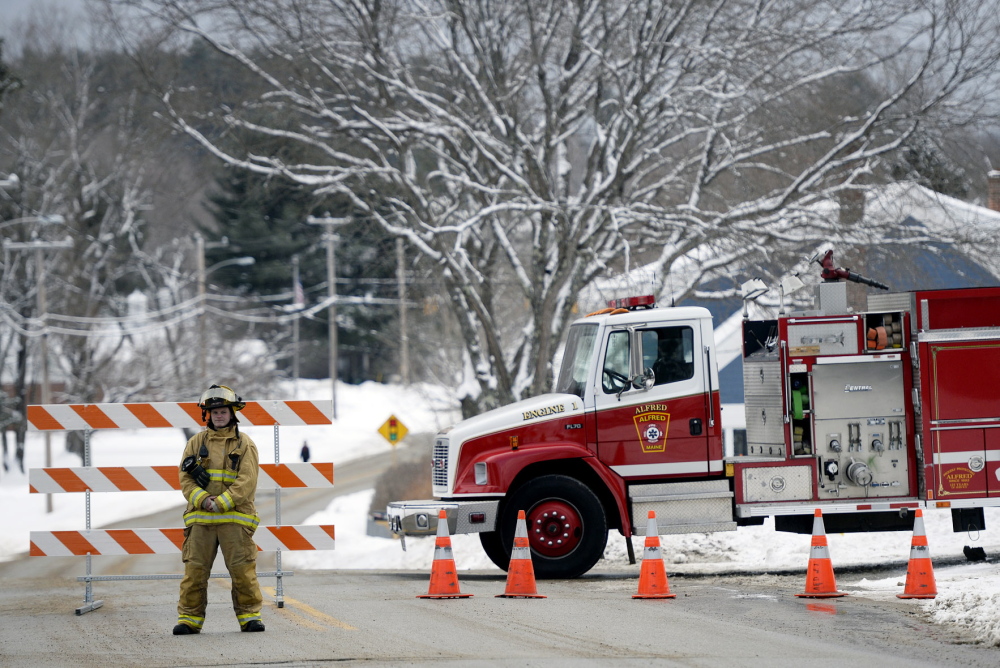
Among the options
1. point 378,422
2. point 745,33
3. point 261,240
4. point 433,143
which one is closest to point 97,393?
point 261,240

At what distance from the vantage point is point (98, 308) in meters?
44.8

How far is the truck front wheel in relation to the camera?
12.4 m

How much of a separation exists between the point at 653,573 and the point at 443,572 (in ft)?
6.08

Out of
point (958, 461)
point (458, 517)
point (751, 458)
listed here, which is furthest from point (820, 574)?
point (458, 517)

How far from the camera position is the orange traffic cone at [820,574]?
1039cm

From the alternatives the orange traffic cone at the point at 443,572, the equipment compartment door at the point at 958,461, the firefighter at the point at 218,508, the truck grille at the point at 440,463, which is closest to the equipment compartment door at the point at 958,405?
the equipment compartment door at the point at 958,461

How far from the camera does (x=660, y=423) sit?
12625 mm

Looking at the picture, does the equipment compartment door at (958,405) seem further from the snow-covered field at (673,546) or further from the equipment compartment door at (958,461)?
the snow-covered field at (673,546)

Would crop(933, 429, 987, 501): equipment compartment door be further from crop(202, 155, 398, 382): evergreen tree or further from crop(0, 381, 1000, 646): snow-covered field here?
crop(202, 155, 398, 382): evergreen tree

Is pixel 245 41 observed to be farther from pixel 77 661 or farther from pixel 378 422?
pixel 378 422

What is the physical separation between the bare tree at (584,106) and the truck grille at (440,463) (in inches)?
244

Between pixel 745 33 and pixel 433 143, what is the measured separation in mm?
6130

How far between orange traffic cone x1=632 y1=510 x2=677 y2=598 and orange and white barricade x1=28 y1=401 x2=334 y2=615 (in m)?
2.72

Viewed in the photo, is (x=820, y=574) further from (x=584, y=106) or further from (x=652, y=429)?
(x=584, y=106)
